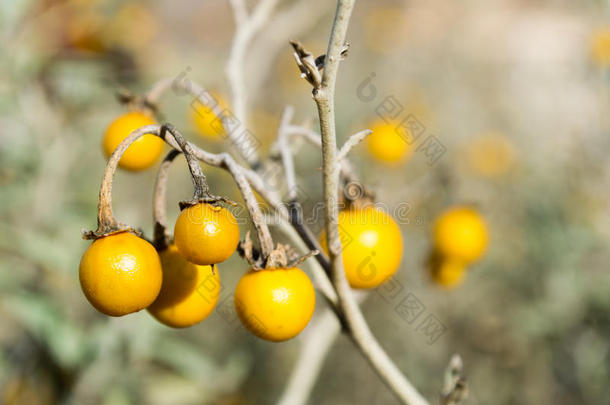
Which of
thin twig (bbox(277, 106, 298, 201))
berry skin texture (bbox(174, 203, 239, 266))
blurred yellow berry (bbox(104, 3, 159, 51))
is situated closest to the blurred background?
blurred yellow berry (bbox(104, 3, 159, 51))

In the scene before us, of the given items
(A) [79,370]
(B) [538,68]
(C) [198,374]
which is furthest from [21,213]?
(B) [538,68]

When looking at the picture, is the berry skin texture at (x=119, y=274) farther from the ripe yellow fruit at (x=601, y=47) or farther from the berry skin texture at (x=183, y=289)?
the ripe yellow fruit at (x=601, y=47)

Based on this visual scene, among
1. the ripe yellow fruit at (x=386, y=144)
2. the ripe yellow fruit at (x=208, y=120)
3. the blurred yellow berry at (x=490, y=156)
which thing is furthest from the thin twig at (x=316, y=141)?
the blurred yellow berry at (x=490, y=156)

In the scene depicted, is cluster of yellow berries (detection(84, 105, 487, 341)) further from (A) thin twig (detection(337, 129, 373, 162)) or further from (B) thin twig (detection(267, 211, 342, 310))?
(A) thin twig (detection(337, 129, 373, 162))

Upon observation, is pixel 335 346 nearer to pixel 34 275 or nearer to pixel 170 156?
pixel 34 275

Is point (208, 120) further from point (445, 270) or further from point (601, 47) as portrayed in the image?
point (601, 47)
